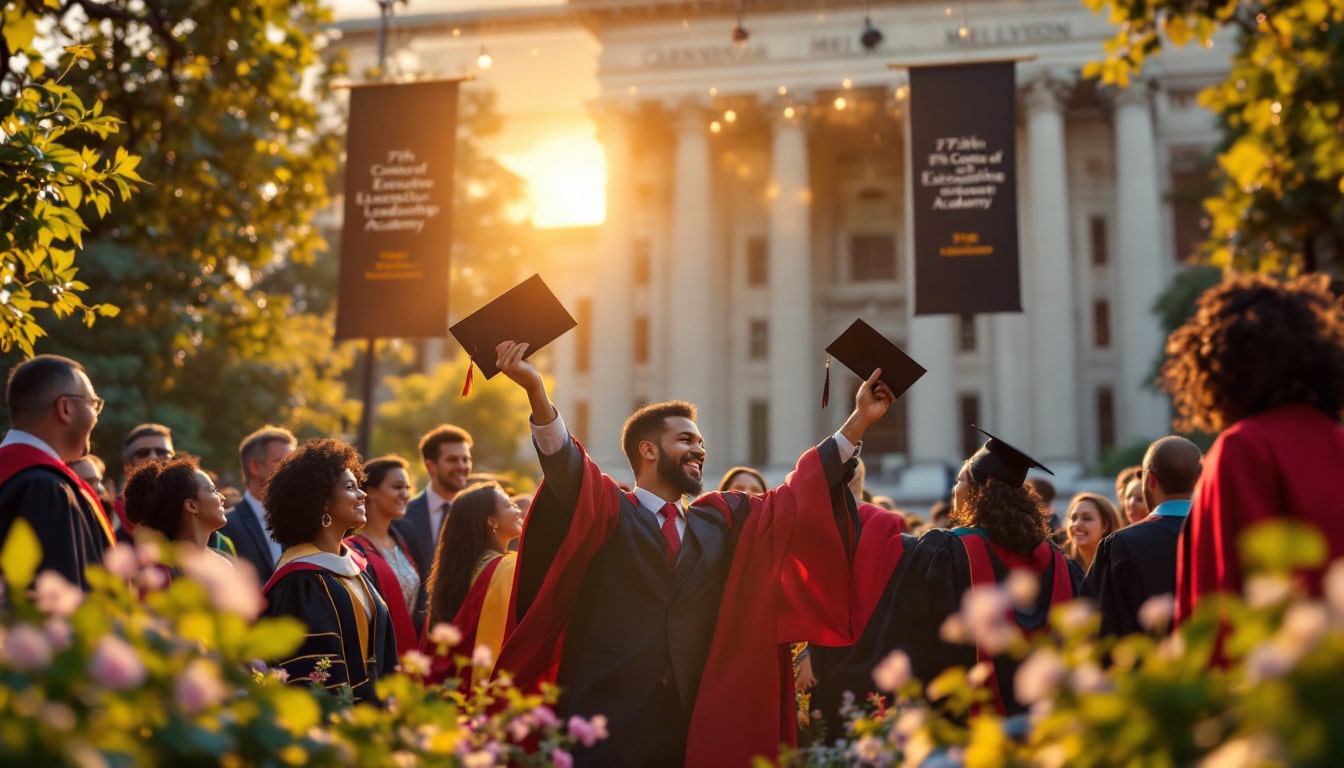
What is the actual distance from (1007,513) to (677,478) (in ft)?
6.02

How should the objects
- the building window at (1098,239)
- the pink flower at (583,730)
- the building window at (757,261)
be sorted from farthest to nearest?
the building window at (757,261) → the building window at (1098,239) → the pink flower at (583,730)

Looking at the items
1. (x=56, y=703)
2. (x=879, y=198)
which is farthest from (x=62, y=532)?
(x=879, y=198)

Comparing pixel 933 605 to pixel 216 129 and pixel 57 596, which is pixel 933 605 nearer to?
pixel 57 596

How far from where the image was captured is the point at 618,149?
133 ft

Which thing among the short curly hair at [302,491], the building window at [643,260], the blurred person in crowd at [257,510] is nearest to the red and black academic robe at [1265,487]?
the short curly hair at [302,491]

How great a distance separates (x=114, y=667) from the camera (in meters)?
1.60

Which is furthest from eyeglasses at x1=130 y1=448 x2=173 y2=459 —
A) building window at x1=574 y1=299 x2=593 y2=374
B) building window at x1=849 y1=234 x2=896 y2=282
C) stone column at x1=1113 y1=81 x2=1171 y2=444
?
building window at x1=574 y1=299 x2=593 y2=374

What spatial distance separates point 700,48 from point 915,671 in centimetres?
3585

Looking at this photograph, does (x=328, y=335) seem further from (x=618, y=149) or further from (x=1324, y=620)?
(x=1324, y=620)

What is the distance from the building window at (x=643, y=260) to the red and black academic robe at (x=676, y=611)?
40569mm

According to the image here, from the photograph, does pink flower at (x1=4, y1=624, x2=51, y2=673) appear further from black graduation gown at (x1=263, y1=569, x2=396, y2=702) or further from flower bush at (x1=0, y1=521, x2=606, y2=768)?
black graduation gown at (x1=263, y1=569, x2=396, y2=702)

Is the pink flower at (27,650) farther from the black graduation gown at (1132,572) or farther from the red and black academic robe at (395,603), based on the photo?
the black graduation gown at (1132,572)

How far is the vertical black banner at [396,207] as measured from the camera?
11.2 m

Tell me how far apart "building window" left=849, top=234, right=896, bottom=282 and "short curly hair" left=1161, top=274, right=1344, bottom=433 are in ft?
140
